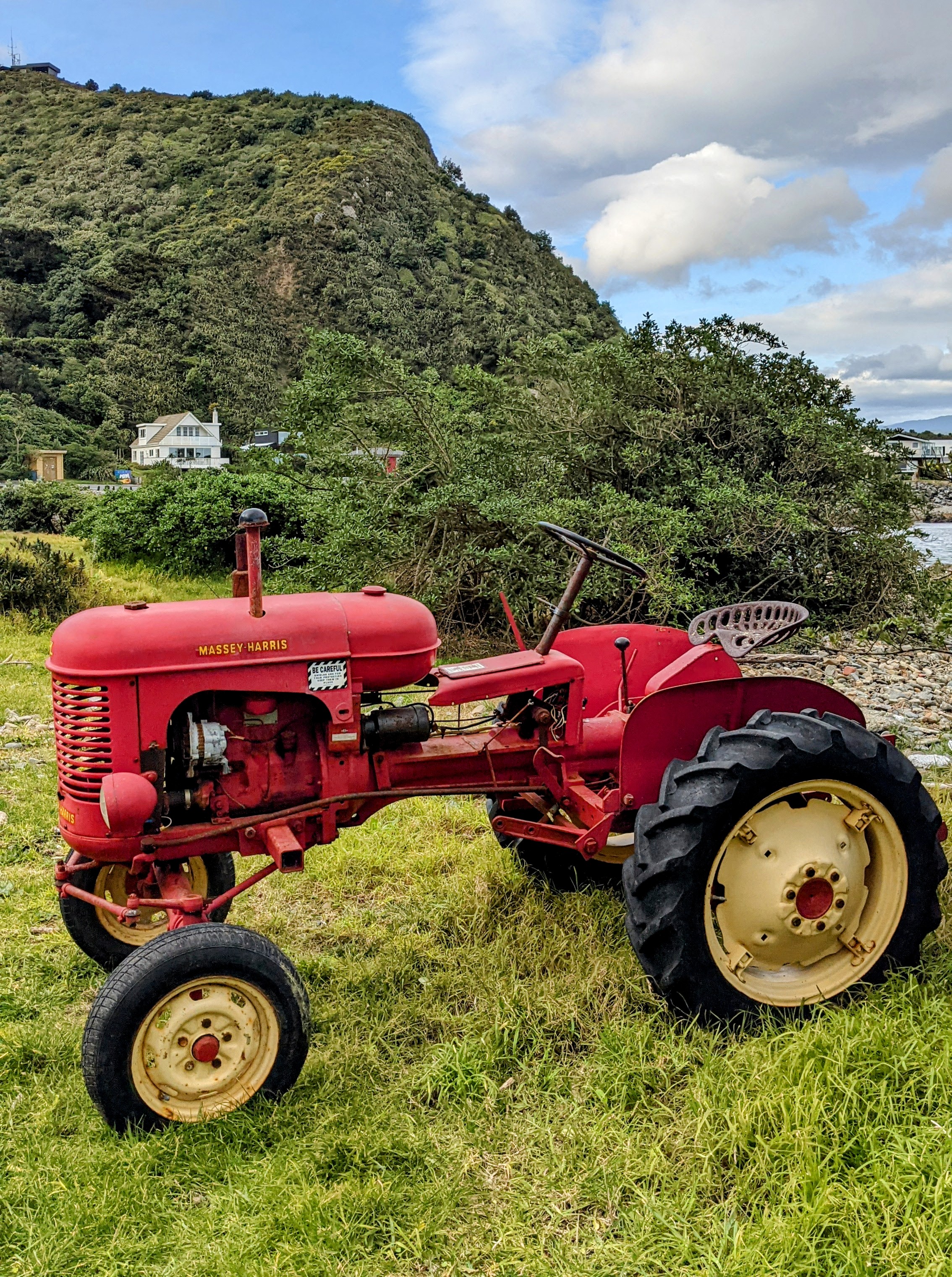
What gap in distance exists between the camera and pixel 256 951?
2.62 m

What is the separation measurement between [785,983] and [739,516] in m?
6.97

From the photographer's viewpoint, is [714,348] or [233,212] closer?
[714,348]

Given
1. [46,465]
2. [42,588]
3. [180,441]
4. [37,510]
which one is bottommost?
[42,588]

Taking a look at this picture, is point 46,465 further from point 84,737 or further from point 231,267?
point 84,737

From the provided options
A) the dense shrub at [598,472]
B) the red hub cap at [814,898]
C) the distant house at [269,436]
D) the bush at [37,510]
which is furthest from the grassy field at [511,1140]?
the distant house at [269,436]

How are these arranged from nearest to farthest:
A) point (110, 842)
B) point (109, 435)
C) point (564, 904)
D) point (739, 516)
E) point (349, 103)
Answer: point (110, 842) → point (564, 904) → point (739, 516) → point (109, 435) → point (349, 103)

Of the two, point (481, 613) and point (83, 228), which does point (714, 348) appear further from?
point (83, 228)

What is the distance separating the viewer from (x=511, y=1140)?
256 centimetres

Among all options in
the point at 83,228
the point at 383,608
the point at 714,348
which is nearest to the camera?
the point at 383,608

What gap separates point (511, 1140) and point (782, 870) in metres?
1.12

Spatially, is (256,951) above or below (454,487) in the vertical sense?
below

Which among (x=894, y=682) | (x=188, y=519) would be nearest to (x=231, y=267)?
(x=188, y=519)

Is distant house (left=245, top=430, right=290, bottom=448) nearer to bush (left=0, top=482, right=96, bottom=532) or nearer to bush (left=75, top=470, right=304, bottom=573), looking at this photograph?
bush (left=0, top=482, right=96, bottom=532)

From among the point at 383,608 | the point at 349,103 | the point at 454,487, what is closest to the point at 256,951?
the point at 383,608
